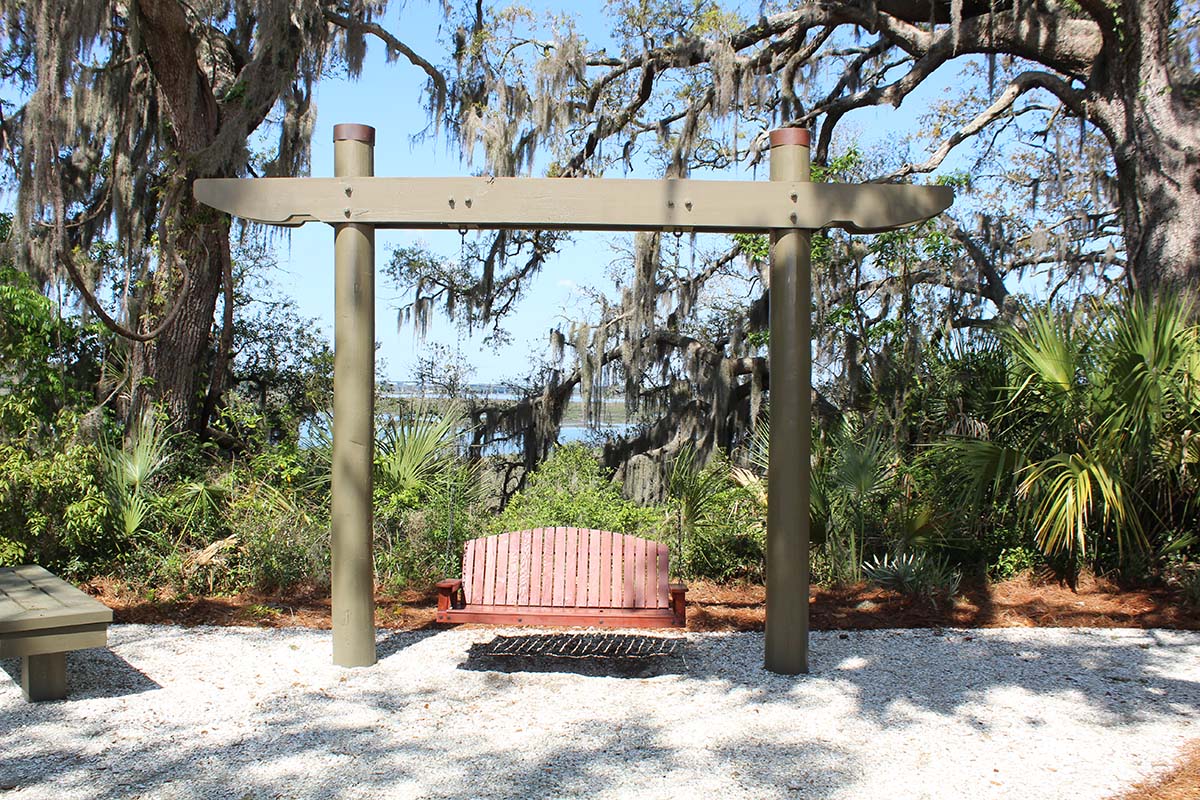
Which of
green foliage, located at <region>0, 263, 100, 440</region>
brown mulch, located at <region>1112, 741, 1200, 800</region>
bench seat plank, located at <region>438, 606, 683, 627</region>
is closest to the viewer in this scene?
brown mulch, located at <region>1112, 741, 1200, 800</region>

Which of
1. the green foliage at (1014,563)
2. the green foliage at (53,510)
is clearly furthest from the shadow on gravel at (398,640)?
the green foliage at (1014,563)

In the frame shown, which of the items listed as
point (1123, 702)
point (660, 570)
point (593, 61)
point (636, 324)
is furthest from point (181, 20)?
point (1123, 702)

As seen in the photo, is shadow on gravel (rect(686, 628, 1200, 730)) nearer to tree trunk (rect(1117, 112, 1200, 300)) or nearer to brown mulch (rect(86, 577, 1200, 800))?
brown mulch (rect(86, 577, 1200, 800))

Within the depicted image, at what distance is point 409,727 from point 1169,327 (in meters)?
5.42

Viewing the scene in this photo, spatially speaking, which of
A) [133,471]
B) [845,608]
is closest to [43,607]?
[133,471]

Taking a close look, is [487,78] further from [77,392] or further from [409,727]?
→ [409,727]

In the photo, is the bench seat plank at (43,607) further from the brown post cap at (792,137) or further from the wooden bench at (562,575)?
the brown post cap at (792,137)

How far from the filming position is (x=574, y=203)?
193 inches

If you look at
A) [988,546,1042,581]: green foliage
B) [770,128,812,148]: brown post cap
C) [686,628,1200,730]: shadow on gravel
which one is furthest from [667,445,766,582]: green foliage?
[770,128,812,148]: brown post cap

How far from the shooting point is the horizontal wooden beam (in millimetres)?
4895

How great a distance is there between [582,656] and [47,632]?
2.55m

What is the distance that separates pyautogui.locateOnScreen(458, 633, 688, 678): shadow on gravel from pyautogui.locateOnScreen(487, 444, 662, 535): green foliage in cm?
193

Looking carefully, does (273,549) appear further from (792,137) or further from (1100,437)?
(1100,437)

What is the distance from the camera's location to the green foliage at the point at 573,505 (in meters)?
7.58
